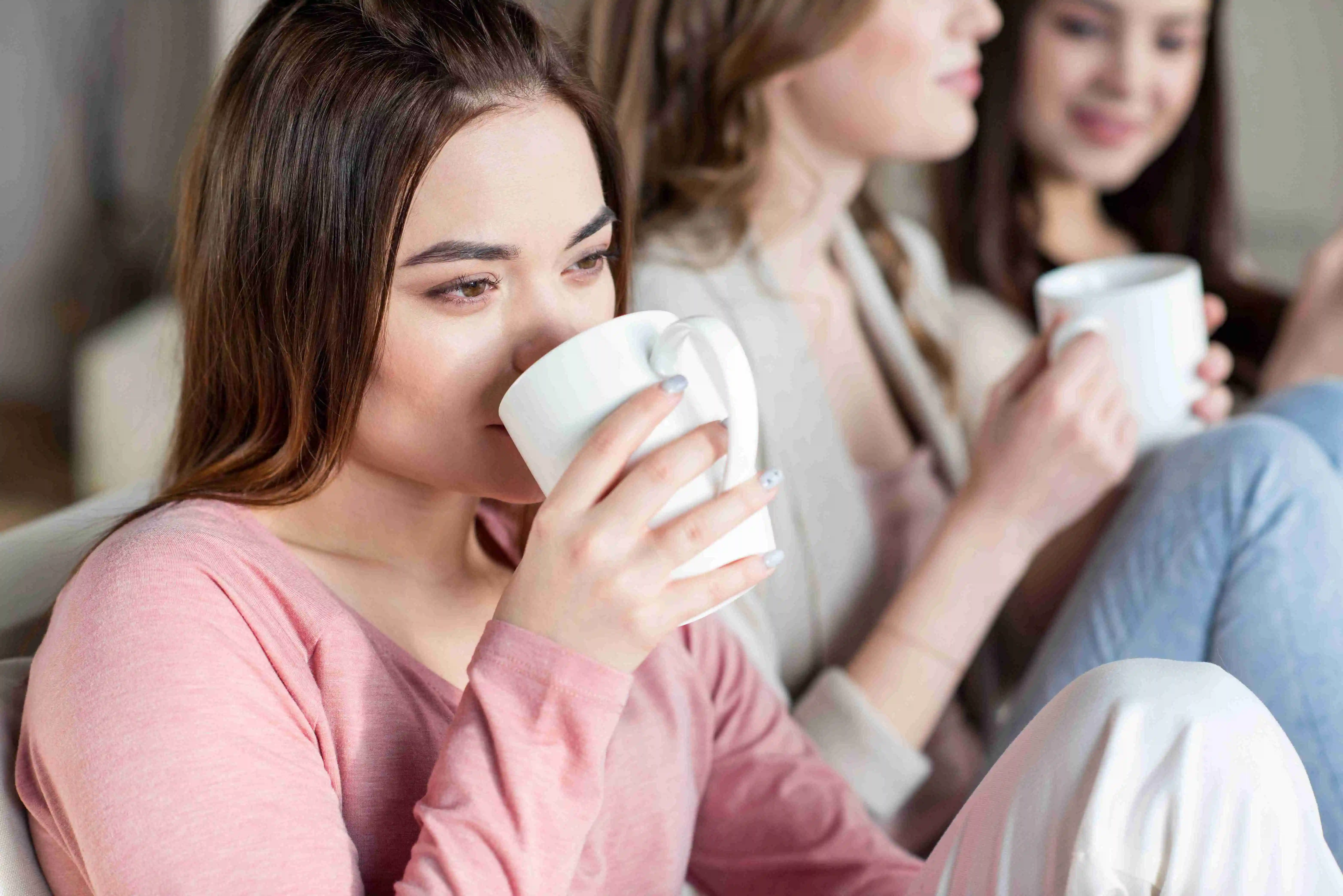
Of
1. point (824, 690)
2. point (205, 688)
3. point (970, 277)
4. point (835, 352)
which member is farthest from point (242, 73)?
point (970, 277)

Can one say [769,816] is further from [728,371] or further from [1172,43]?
[1172,43]

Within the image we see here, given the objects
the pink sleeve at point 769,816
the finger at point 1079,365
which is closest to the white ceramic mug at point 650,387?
the pink sleeve at point 769,816

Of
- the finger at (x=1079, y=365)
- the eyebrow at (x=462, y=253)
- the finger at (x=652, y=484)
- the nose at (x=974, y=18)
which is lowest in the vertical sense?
the finger at (x=1079, y=365)

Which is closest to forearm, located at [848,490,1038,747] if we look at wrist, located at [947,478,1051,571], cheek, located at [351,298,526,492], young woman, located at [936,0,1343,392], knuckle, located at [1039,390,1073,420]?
wrist, located at [947,478,1051,571]

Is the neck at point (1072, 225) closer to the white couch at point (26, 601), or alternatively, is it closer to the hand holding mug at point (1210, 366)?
the hand holding mug at point (1210, 366)

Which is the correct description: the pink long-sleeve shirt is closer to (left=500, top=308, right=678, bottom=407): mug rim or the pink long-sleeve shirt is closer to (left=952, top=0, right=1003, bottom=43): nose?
(left=500, top=308, right=678, bottom=407): mug rim

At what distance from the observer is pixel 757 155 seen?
4.84 feet

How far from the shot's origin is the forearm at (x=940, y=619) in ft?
4.18

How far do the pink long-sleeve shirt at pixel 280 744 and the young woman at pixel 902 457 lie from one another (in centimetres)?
51

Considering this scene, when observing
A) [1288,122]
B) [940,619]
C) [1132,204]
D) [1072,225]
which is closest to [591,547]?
[940,619]

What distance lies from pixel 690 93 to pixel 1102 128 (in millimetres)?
770

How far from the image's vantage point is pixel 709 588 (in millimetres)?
710

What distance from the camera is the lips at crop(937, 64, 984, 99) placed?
1473mm

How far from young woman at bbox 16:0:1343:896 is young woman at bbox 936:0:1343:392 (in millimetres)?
1072
